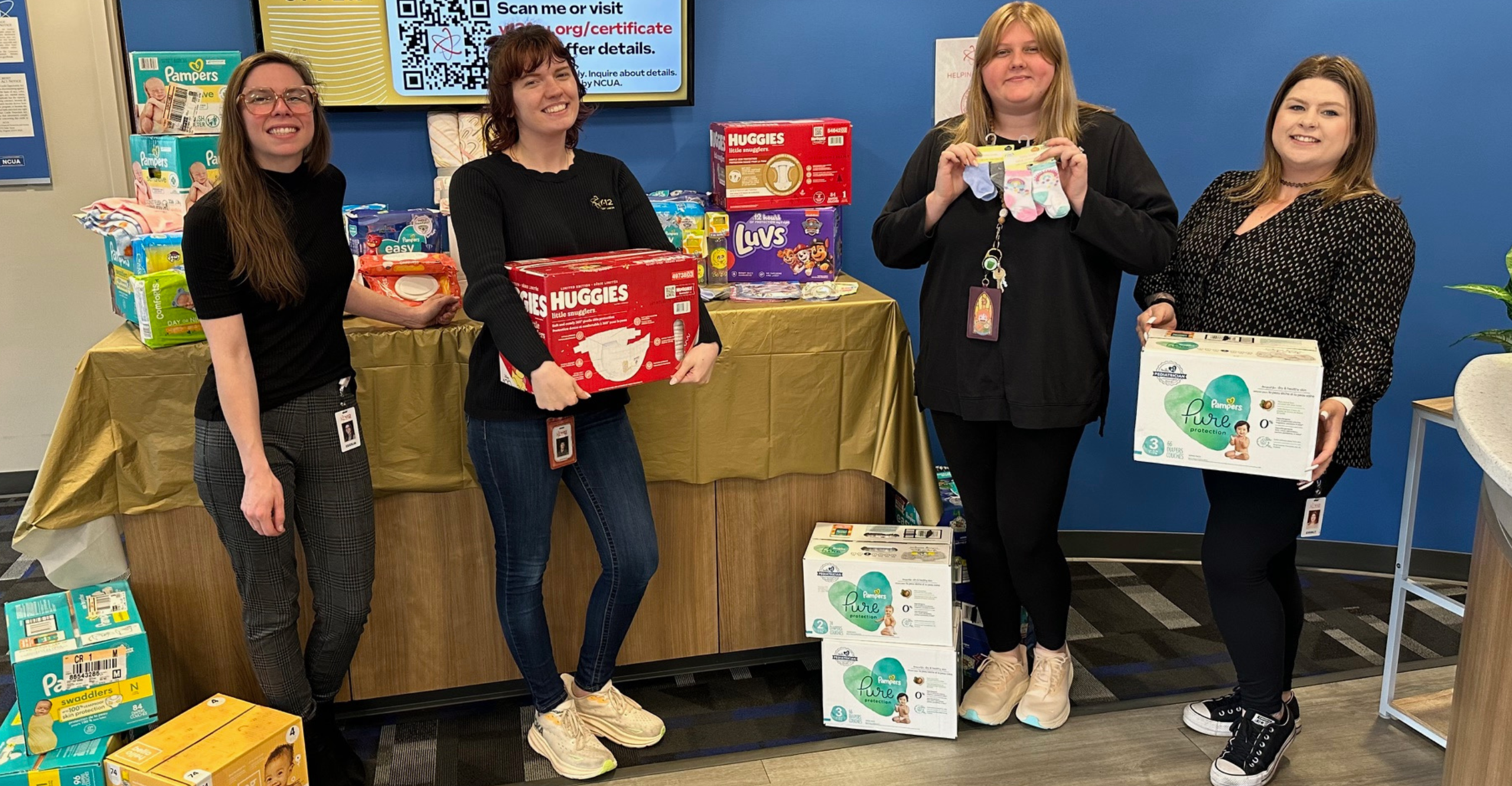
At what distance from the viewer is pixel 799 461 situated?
2.78 metres

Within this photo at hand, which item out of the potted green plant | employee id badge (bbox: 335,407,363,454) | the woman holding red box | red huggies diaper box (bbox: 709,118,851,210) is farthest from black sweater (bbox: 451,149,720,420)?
the potted green plant

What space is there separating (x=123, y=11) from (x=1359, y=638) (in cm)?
374

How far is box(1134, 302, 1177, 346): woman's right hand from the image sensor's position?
2.32m

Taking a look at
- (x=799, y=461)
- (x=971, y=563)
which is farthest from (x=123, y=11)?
(x=971, y=563)

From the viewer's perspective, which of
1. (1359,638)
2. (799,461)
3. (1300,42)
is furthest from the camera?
(1300,42)

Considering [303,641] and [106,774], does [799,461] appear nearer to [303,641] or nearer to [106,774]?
[303,641]

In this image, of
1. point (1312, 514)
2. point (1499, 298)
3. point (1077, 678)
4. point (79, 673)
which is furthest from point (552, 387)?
point (1499, 298)

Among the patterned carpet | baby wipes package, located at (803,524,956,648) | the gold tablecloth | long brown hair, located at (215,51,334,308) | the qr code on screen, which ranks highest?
the qr code on screen

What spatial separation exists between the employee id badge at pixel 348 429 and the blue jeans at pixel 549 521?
0.22m

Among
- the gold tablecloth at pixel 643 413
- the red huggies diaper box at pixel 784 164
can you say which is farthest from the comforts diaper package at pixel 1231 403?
the red huggies diaper box at pixel 784 164

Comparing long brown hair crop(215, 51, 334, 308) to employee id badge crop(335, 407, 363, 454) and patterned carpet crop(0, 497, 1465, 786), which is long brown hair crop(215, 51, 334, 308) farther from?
patterned carpet crop(0, 497, 1465, 786)

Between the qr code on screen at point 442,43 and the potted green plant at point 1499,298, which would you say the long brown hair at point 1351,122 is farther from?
the qr code on screen at point 442,43

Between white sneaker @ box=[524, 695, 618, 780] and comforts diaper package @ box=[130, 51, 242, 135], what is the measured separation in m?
1.55

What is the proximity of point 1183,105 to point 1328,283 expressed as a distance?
1.40 m
